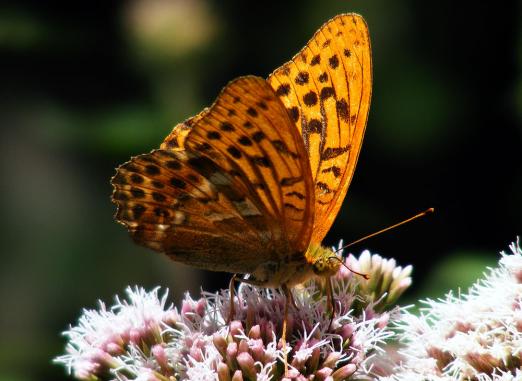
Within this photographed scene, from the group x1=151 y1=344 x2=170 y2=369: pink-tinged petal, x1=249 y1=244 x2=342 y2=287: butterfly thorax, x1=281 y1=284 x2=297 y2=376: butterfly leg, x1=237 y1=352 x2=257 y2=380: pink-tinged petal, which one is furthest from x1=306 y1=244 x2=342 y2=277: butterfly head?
x1=151 y1=344 x2=170 y2=369: pink-tinged petal

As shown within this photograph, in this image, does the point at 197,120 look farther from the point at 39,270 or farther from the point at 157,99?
the point at 39,270

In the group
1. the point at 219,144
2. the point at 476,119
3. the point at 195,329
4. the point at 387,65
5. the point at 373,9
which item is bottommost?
the point at 195,329

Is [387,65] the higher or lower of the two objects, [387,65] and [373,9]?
the lower

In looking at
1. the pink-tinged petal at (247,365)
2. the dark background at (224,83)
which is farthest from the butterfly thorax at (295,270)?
the dark background at (224,83)

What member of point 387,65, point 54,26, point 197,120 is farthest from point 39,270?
point 197,120

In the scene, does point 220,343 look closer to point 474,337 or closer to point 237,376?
point 237,376

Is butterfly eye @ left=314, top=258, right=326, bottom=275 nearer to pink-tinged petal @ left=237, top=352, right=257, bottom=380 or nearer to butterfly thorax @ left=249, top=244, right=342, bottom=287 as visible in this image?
butterfly thorax @ left=249, top=244, right=342, bottom=287

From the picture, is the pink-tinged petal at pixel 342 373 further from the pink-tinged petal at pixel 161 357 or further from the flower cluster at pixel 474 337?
the pink-tinged petal at pixel 161 357
